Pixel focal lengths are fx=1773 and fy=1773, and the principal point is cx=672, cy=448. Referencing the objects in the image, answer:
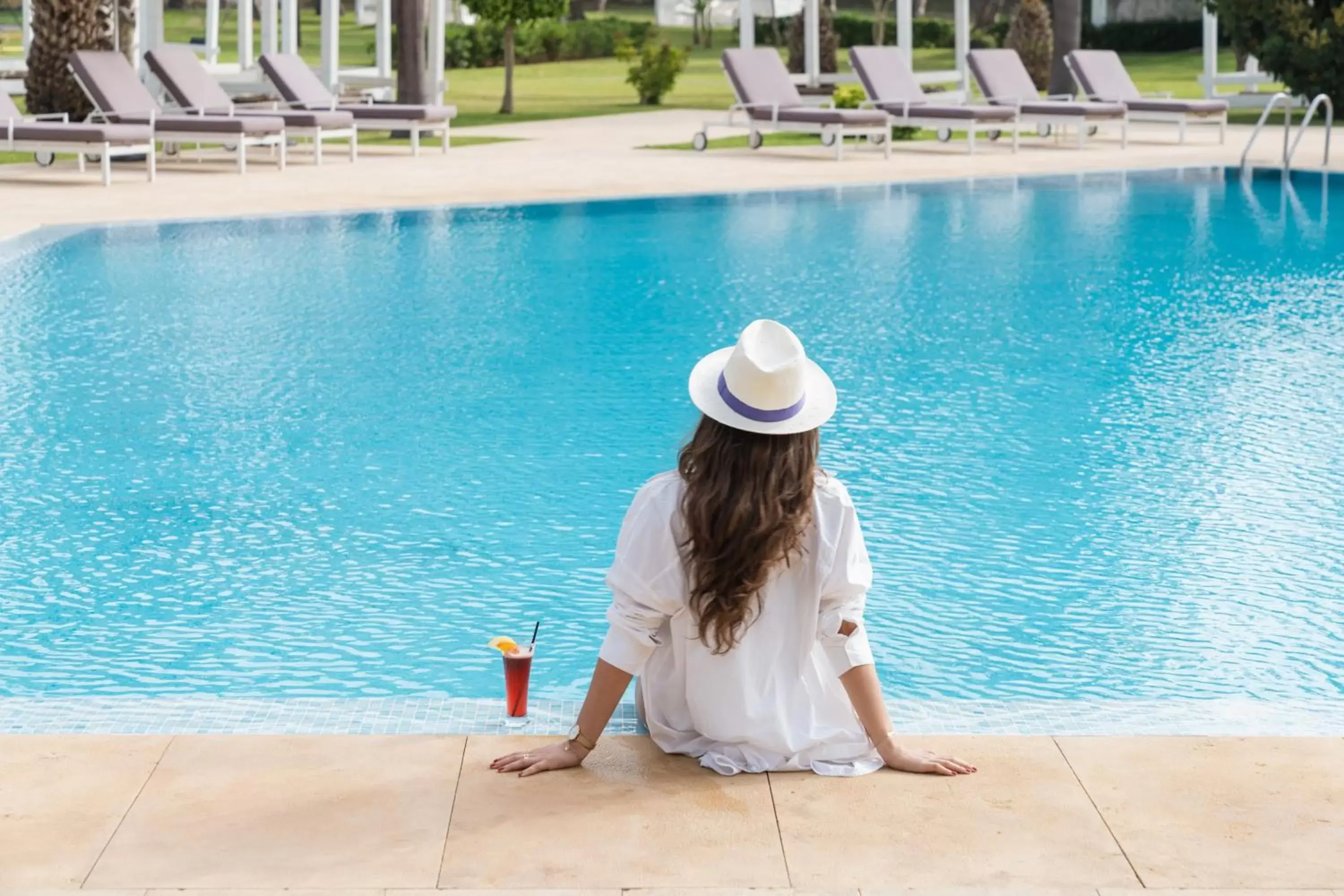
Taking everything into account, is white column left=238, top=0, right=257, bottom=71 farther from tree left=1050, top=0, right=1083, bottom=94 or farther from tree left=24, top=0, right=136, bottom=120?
tree left=1050, top=0, right=1083, bottom=94

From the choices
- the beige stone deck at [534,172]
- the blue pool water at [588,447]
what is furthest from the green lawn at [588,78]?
the blue pool water at [588,447]

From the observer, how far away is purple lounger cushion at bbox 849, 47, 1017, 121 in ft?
60.6

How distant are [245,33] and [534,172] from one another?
9.06 meters

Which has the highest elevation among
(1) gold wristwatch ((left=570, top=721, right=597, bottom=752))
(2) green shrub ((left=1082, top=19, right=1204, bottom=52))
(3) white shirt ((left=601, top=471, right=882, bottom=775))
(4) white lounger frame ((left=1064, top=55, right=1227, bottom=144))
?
(2) green shrub ((left=1082, top=19, right=1204, bottom=52))

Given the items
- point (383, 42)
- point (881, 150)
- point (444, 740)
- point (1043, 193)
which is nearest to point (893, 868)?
point (444, 740)

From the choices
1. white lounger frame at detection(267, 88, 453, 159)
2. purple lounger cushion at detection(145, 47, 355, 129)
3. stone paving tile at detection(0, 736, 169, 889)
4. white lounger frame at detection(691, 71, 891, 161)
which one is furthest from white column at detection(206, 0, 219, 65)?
stone paving tile at detection(0, 736, 169, 889)

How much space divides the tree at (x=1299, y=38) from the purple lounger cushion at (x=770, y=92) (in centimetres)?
681

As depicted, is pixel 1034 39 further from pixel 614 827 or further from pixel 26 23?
pixel 614 827

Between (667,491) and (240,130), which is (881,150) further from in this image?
(667,491)

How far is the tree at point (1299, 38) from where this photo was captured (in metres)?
22.2

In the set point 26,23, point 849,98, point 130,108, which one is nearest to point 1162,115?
point 849,98

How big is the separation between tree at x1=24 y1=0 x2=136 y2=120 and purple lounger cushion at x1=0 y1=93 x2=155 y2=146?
2.44 meters

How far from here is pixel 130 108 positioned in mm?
15609

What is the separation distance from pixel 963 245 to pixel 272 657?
8.35 meters
